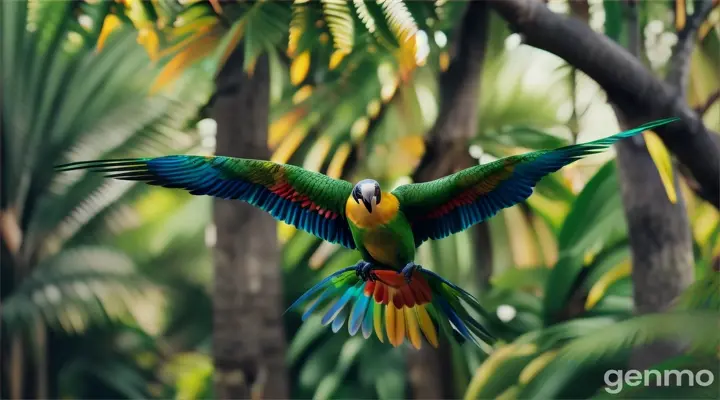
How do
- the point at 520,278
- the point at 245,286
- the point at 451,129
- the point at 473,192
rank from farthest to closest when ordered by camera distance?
1. the point at 520,278
2. the point at 451,129
3. the point at 245,286
4. the point at 473,192

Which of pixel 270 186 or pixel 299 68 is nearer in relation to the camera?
pixel 270 186

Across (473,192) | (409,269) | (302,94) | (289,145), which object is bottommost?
(409,269)

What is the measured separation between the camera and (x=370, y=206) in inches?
46.8

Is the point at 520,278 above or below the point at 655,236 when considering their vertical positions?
below

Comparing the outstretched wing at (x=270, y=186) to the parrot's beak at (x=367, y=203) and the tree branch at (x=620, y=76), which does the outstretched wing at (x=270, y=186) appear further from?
the tree branch at (x=620, y=76)

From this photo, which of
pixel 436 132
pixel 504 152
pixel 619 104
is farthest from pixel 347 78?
pixel 619 104

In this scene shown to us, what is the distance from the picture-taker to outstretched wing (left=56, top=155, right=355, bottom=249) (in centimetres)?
123

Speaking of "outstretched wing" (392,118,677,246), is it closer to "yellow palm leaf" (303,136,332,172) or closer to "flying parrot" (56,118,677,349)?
"flying parrot" (56,118,677,349)

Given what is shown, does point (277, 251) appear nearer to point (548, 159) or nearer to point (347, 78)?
point (347, 78)

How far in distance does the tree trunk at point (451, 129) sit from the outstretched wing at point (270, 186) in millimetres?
1182

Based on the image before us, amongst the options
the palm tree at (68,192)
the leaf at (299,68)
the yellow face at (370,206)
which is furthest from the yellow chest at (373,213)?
the palm tree at (68,192)

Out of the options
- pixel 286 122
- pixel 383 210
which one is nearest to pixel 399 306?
pixel 383 210

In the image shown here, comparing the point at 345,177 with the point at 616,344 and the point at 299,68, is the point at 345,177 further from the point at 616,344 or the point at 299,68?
the point at 616,344

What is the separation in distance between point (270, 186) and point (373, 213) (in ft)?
0.56
